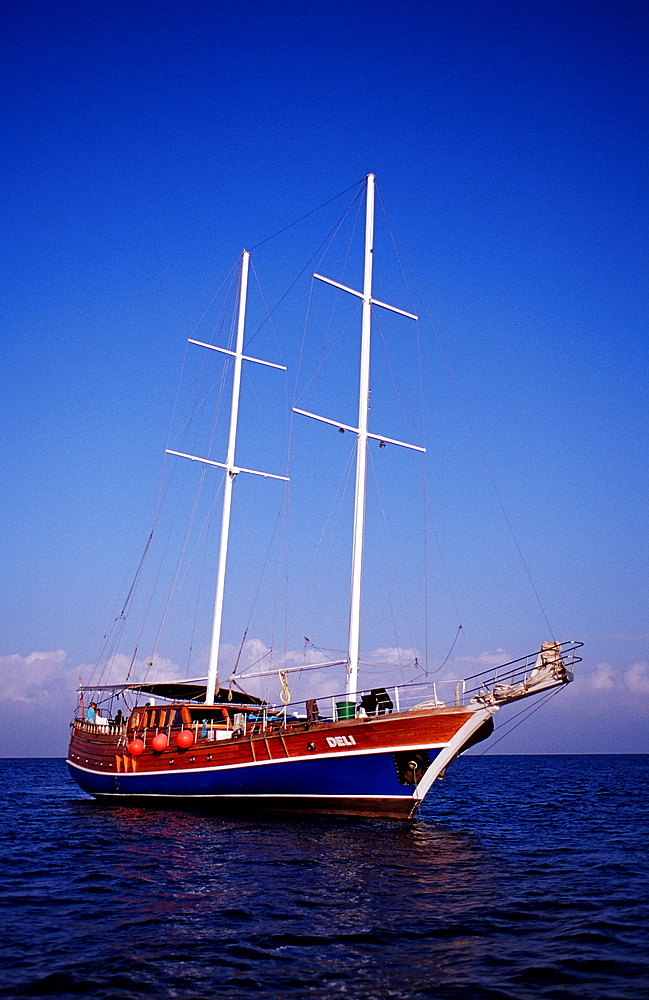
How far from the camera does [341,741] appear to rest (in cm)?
2544

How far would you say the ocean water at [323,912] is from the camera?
402 inches

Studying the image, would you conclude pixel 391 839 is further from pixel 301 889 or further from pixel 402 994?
pixel 402 994

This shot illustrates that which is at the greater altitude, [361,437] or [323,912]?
[361,437]

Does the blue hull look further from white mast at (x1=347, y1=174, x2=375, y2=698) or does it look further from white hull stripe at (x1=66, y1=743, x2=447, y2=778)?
white mast at (x1=347, y1=174, x2=375, y2=698)

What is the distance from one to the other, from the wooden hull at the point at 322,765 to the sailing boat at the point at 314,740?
4 cm

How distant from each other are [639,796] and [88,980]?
4278 cm

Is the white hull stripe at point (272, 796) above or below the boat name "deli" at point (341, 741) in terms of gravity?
below

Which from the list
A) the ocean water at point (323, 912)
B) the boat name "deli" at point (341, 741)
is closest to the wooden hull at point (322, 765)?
the boat name "deli" at point (341, 741)

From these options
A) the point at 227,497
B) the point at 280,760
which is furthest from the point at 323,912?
the point at 227,497

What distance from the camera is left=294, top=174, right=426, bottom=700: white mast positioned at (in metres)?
27.9

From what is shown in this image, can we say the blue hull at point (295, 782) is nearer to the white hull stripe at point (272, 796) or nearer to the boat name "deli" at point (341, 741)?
the white hull stripe at point (272, 796)

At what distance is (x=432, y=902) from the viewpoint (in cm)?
1455

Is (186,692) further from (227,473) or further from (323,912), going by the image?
(323,912)

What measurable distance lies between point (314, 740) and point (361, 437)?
1138 centimetres
